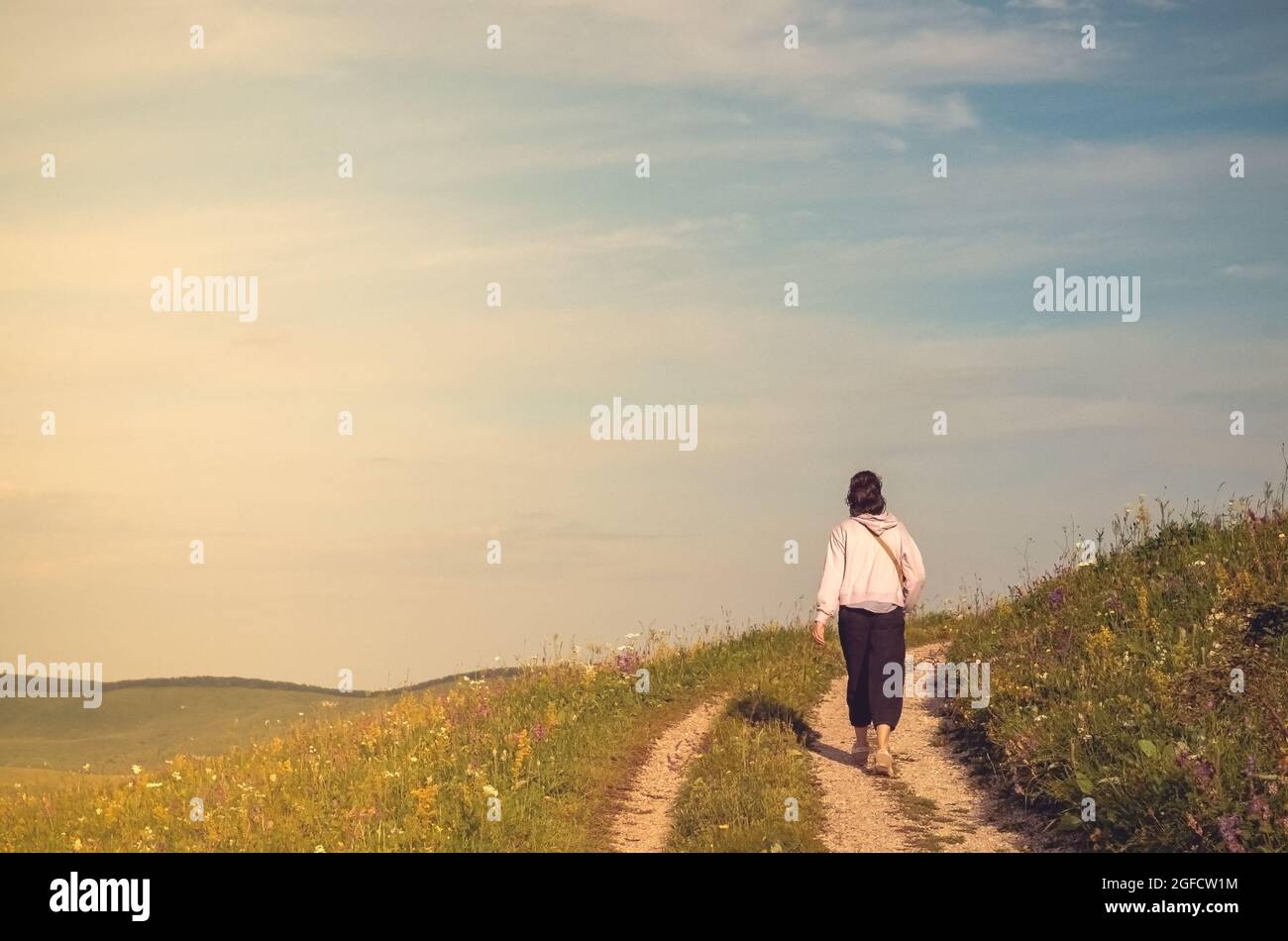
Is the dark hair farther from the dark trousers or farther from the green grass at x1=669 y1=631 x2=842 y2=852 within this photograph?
the green grass at x1=669 y1=631 x2=842 y2=852

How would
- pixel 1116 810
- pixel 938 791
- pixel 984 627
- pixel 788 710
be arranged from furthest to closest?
pixel 984 627 → pixel 788 710 → pixel 938 791 → pixel 1116 810

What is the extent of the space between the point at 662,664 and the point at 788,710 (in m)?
3.61

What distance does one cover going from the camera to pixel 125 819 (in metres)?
14.3

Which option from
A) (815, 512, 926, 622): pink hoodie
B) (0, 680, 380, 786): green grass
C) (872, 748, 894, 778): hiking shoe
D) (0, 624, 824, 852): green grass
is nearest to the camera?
(0, 624, 824, 852): green grass

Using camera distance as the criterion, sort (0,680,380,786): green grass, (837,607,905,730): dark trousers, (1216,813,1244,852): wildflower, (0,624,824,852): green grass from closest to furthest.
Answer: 1. (1216,813,1244,852): wildflower
2. (0,624,824,852): green grass
3. (837,607,905,730): dark trousers
4. (0,680,380,786): green grass

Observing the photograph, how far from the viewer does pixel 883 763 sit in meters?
15.3

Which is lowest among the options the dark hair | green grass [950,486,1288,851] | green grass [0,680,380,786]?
green grass [0,680,380,786]

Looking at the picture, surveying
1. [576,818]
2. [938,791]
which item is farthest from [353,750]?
[938,791]

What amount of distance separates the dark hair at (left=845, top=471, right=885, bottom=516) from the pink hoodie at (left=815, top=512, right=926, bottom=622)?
0.10 m

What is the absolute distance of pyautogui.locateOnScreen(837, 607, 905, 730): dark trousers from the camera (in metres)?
15.0

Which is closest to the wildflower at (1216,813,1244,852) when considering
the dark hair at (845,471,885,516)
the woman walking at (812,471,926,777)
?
the woman walking at (812,471,926,777)
